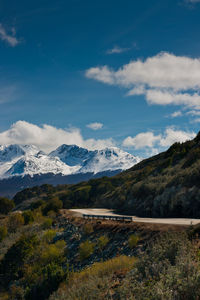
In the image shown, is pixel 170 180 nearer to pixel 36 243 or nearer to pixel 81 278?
pixel 36 243

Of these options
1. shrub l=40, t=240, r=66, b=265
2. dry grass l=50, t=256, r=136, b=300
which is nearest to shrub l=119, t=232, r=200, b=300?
dry grass l=50, t=256, r=136, b=300

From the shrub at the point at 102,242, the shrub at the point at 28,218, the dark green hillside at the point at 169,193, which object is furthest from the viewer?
the shrub at the point at 28,218

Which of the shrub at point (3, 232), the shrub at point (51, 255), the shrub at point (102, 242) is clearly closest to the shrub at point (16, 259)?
the shrub at point (51, 255)

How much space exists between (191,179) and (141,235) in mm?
13971

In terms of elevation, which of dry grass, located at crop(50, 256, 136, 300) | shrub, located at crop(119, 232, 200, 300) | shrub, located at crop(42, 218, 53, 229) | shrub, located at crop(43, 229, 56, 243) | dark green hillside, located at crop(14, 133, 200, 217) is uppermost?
dark green hillside, located at crop(14, 133, 200, 217)

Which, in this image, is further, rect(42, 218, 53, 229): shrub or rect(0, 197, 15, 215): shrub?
rect(0, 197, 15, 215): shrub

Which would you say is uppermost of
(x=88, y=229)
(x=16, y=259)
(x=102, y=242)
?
(x=88, y=229)

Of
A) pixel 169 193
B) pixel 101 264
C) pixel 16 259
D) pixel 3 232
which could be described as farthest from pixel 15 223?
pixel 101 264

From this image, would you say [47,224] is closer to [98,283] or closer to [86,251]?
[86,251]

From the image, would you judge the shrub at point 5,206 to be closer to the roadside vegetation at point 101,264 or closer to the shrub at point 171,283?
the roadside vegetation at point 101,264

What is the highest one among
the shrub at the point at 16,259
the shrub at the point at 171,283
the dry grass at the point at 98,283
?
the shrub at the point at 171,283

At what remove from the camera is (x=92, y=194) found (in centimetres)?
7431

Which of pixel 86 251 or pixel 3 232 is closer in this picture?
pixel 86 251

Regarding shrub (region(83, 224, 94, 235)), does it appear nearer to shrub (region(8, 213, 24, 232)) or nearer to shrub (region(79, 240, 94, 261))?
shrub (region(79, 240, 94, 261))
